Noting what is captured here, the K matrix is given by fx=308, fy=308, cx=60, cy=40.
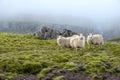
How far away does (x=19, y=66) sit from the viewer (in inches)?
1227

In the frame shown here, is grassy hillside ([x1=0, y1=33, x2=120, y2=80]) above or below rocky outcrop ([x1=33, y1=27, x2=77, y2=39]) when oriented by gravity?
below

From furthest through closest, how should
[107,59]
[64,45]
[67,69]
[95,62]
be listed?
[64,45]
[107,59]
[95,62]
[67,69]

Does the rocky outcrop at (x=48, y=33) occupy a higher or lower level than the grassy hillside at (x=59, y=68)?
higher

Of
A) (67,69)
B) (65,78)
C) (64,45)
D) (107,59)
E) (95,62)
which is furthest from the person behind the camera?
(64,45)

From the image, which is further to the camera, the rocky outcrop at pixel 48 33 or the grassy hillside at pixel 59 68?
the rocky outcrop at pixel 48 33

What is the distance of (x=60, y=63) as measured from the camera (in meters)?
32.6

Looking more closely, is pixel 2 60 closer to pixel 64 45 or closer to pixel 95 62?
pixel 95 62

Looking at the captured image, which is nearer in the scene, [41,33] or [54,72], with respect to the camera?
[54,72]

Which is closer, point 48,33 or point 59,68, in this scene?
point 59,68

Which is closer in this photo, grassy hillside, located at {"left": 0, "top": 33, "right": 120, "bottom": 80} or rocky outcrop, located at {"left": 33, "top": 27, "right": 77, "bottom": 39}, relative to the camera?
grassy hillside, located at {"left": 0, "top": 33, "right": 120, "bottom": 80}

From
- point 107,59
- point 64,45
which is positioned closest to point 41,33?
point 64,45

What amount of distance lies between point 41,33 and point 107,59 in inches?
1810

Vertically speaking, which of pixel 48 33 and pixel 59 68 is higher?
pixel 48 33

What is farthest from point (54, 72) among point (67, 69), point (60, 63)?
point (60, 63)
